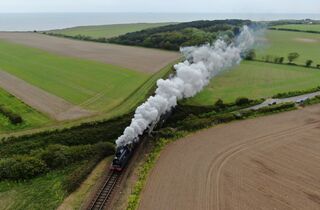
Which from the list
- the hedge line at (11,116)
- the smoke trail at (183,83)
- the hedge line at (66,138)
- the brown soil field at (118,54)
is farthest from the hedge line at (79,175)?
the brown soil field at (118,54)

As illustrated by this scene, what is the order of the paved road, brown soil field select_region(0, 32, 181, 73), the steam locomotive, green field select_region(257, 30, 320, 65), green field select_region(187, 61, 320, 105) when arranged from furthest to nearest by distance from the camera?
green field select_region(257, 30, 320, 65)
brown soil field select_region(0, 32, 181, 73)
green field select_region(187, 61, 320, 105)
the paved road
the steam locomotive

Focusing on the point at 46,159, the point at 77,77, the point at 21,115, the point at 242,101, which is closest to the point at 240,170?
the point at 46,159

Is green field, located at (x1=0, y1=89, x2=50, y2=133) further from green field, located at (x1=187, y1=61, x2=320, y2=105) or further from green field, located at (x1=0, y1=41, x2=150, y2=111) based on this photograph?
green field, located at (x1=187, y1=61, x2=320, y2=105)

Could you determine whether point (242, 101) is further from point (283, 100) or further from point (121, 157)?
point (121, 157)

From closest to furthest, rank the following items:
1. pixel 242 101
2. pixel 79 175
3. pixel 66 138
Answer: pixel 79 175 → pixel 66 138 → pixel 242 101

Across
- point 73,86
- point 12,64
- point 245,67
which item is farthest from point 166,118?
point 12,64

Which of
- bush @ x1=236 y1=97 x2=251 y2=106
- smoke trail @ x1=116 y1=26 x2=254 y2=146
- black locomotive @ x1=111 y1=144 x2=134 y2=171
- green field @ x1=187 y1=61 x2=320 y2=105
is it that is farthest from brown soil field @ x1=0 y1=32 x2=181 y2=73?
black locomotive @ x1=111 y1=144 x2=134 y2=171
